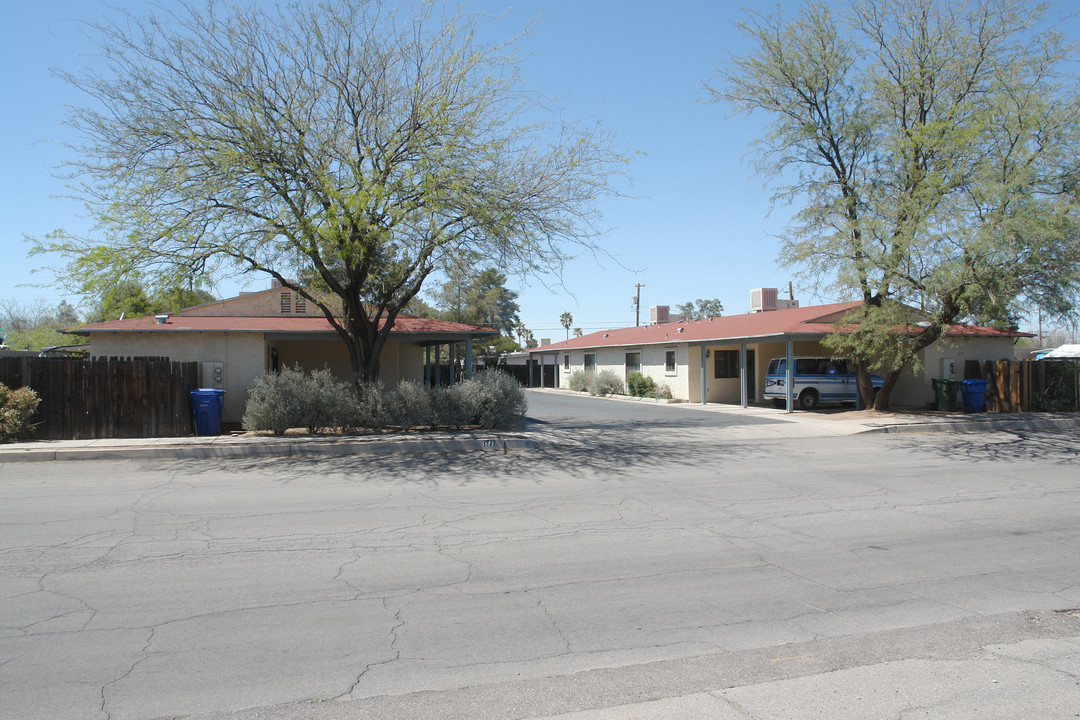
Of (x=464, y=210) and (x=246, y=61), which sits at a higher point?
(x=246, y=61)

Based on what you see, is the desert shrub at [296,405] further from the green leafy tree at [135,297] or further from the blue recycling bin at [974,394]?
the blue recycling bin at [974,394]

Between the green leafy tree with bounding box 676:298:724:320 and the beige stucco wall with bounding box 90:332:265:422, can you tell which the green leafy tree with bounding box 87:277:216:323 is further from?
the green leafy tree with bounding box 676:298:724:320

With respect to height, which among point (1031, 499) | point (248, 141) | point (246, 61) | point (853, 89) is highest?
point (853, 89)

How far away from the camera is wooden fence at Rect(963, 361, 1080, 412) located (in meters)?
22.9

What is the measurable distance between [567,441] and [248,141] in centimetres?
916

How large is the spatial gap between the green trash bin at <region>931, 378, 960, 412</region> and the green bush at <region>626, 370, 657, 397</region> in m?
11.4

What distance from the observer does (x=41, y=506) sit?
921 cm

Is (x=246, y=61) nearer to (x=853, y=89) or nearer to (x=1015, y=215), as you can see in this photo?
(x=853, y=89)

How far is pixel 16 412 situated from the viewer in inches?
581

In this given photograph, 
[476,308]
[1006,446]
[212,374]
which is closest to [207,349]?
[212,374]

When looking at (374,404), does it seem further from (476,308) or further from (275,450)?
(476,308)

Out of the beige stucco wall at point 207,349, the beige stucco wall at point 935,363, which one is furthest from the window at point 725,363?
the beige stucco wall at point 207,349

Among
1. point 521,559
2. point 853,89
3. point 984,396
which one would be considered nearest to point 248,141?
point 521,559

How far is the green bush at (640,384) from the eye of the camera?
105ft
